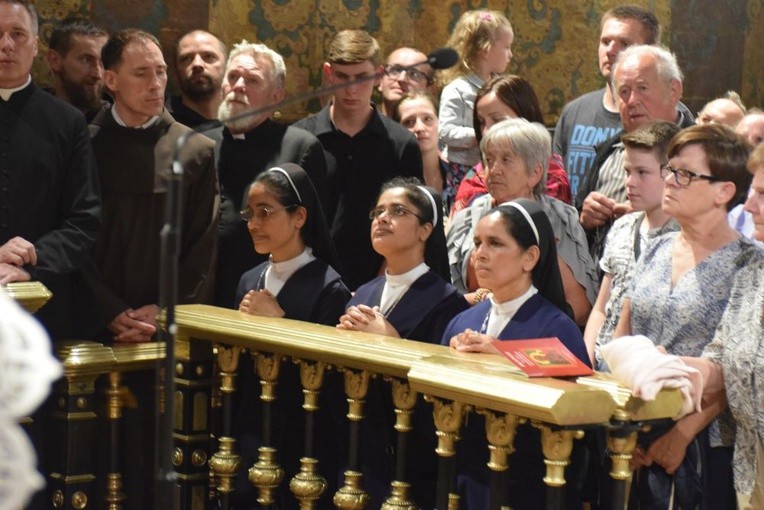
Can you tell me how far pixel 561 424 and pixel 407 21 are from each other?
5.58 m

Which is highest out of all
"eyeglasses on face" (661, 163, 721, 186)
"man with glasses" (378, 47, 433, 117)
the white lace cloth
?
"man with glasses" (378, 47, 433, 117)

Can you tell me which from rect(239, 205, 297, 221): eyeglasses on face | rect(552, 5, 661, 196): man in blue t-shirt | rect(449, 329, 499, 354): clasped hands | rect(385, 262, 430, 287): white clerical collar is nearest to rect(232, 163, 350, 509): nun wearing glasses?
rect(239, 205, 297, 221): eyeglasses on face

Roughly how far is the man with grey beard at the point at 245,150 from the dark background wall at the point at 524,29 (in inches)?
49.6

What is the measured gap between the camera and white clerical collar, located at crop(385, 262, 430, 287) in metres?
5.14

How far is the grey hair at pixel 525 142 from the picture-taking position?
559cm

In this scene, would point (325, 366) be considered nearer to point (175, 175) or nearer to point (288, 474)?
point (288, 474)

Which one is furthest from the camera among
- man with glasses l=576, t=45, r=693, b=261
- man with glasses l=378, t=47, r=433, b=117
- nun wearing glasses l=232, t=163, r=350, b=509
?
man with glasses l=378, t=47, r=433, b=117

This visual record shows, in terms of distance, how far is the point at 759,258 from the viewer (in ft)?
14.4

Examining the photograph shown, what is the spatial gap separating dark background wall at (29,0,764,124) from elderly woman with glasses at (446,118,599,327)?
2725mm

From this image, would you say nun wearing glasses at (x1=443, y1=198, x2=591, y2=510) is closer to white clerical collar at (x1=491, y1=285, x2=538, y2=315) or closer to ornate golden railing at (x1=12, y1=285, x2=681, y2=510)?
white clerical collar at (x1=491, y1=285, x2=538, y2=315)

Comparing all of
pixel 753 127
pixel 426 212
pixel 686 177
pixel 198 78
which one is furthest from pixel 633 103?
pixel 198 78

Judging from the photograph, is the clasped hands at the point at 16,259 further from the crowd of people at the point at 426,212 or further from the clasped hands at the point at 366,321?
the clasped hands at the point at 366,321

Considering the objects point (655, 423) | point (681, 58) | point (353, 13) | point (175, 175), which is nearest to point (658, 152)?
point (655, 423)

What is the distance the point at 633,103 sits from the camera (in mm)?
6047
